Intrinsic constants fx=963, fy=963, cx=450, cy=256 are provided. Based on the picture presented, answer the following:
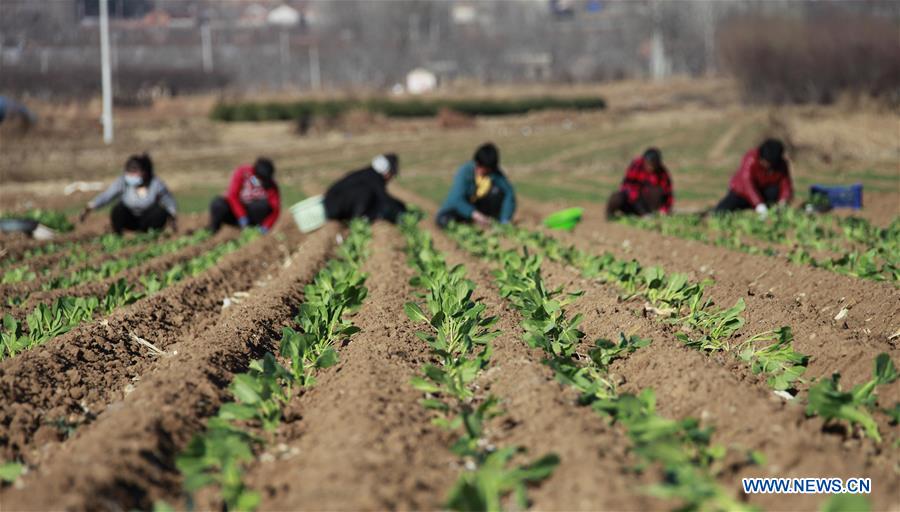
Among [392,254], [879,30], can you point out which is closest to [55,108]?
[879,30]

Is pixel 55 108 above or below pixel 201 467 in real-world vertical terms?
above

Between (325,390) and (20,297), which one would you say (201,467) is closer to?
(325,390)

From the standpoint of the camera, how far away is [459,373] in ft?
13.6

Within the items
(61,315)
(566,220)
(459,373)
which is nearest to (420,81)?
(566,220)

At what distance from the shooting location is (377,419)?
362 centimetres

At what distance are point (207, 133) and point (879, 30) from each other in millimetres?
26819

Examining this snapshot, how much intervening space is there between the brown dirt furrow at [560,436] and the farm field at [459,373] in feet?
0.03

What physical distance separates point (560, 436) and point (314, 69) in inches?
3525

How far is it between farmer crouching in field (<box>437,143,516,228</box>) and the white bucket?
62.6 inches

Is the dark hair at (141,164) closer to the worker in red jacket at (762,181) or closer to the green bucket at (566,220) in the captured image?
the green bucket at (566,220)

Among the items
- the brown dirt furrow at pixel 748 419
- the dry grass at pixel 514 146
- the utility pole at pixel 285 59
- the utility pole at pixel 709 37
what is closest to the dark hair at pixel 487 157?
the dry grass at pixel 514 146

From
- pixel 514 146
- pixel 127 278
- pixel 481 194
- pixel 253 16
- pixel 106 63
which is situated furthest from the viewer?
pixel 253 16

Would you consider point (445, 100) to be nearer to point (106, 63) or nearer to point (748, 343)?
point (106, 63)

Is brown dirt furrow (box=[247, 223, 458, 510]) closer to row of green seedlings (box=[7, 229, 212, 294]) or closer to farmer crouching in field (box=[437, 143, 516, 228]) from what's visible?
row of green seedlings (box=[7, 229, 212, 294])
